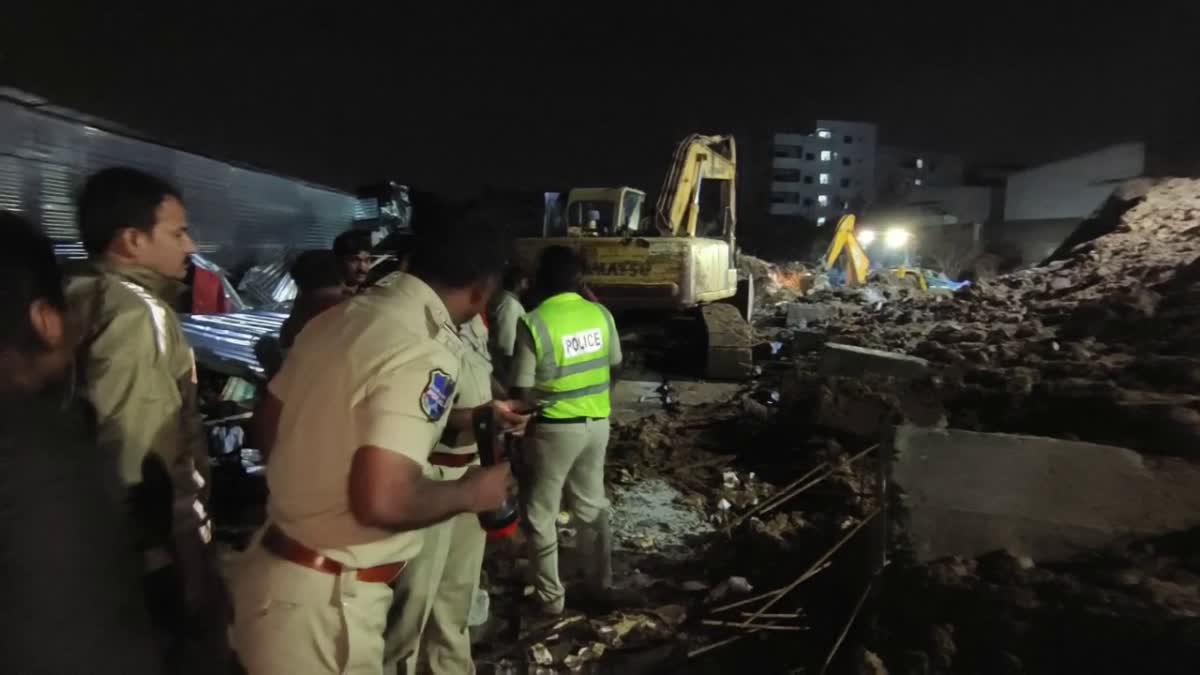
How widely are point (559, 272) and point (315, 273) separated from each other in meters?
1.28

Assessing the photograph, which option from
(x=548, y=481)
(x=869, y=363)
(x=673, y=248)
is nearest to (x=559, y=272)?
(x=548, y=481)

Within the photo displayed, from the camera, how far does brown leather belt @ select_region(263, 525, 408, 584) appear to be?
5.74 feet

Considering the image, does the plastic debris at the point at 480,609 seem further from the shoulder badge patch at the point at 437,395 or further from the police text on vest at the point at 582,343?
the shoulder badge patch at the point at 437,395

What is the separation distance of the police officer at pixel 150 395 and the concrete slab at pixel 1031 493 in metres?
3.19

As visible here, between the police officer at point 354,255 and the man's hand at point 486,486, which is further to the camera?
the police officer at point 354,255

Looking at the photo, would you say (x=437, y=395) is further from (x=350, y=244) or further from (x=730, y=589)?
(x=350, y=244)

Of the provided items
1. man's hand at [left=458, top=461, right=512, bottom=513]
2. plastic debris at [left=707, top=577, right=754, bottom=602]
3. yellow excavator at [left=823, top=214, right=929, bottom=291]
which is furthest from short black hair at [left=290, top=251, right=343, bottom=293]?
yellow excavator at [left=823, top=214, right=929, bottom=291]

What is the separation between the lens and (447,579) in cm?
283

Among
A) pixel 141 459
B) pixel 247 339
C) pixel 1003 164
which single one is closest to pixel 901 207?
pixel 1003 164

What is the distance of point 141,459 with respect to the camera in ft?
6.57

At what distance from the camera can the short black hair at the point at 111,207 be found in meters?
2.24

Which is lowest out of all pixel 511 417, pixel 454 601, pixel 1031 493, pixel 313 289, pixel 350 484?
pixel 454 601

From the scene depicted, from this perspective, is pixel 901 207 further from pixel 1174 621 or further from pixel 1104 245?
pixel 1174 621

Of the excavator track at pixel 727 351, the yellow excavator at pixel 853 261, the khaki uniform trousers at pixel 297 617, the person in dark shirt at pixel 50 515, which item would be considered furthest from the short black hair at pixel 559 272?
the yellow excavator at pixel 853 261
